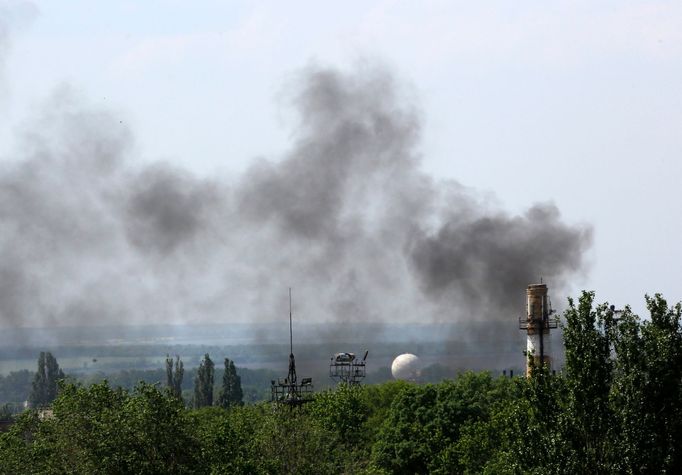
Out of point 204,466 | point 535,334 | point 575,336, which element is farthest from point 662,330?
point 535,334

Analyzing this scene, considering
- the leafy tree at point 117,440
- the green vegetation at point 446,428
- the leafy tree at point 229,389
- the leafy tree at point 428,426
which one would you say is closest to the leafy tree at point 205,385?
the leafy tree at point 229,389

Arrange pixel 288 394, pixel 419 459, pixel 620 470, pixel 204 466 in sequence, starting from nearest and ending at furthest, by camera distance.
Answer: pixel 620 470 → pixel 204 466 → pixel 419 459 → pixel 288 394

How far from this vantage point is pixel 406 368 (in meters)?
150

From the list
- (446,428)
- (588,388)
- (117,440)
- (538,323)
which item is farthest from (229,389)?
(588,388)

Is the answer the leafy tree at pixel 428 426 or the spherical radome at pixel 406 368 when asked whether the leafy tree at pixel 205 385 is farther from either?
the leafy tree at pixel 428 426

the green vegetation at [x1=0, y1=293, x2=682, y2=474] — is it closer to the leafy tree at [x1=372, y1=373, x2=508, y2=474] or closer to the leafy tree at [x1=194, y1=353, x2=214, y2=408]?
the leafy tree at [x1=372, y1=373, x2=508, y2=474]

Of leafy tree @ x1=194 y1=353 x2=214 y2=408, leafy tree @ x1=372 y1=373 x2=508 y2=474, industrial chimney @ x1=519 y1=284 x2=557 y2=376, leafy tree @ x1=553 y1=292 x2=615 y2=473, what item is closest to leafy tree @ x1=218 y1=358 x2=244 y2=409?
leafy tree @ x1=194 y1=353 x2=214 y2=408

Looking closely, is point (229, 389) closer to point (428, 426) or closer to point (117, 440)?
point (428, 426)

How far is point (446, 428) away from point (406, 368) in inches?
→ 2840

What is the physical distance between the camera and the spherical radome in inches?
5896

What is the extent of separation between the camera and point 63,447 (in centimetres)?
5353

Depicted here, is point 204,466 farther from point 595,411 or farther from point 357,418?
point 357,418

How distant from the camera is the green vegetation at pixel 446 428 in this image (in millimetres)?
38781

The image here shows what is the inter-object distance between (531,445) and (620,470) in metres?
3.24
